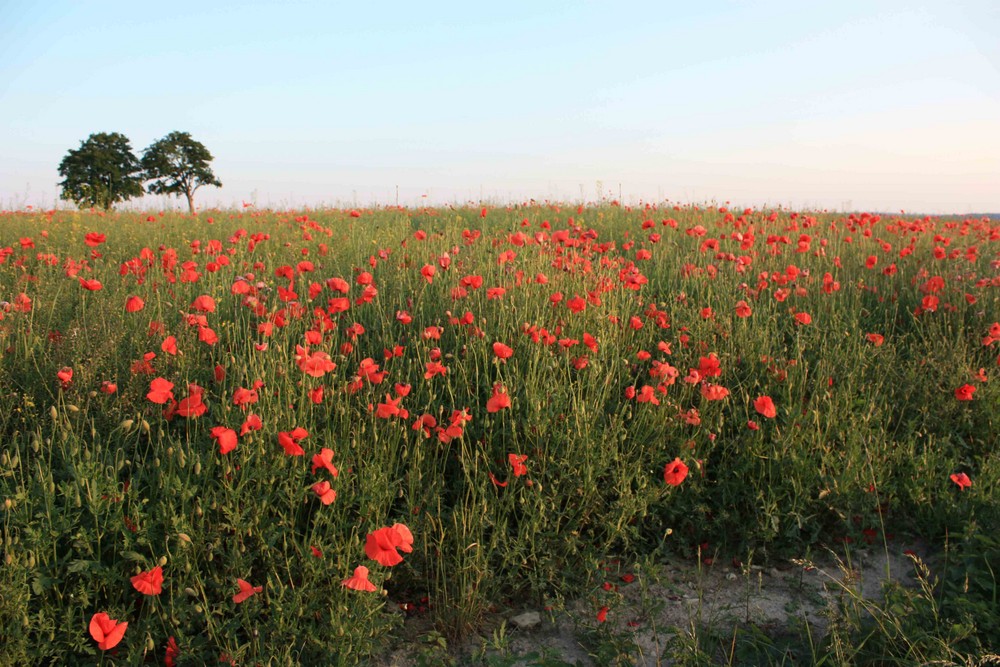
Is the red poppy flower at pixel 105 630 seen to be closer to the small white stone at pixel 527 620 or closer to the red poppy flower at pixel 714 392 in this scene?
the small white stone at pixel 527 620

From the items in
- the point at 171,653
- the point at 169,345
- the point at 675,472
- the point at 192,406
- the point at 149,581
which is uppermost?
the point at 169,345

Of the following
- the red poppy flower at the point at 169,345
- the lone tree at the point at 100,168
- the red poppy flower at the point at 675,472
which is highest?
the lone tree at the point at 100,168

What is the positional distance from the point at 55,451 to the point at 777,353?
341cm

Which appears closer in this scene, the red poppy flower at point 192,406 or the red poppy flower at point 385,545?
the red poppy flower at point 385,545

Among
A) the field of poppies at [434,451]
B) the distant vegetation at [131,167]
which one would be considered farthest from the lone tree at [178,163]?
the field of poppies at [434,451]

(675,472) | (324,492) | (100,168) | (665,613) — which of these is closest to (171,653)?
(324,492)

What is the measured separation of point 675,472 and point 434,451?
0.99 metres

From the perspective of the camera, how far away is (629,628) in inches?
94.8

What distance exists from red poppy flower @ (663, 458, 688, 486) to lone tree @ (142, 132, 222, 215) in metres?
42.7

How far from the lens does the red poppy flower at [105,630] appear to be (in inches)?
77.5

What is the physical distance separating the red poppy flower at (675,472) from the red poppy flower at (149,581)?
A: 5.46 feet

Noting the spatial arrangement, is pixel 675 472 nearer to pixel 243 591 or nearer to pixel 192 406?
pixel 243 591

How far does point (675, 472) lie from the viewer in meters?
2.64

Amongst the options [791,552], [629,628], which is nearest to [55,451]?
[629,628]
